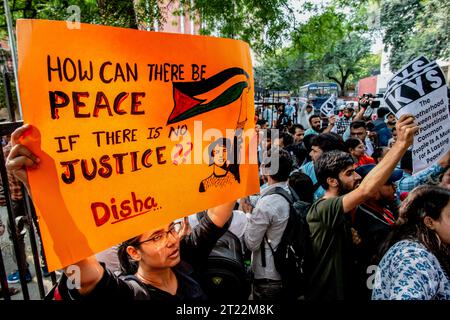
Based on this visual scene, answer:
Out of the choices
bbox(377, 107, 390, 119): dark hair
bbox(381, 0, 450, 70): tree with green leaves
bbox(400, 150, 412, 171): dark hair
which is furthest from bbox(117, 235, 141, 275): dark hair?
bbox(381, 0, 450, 70): tree with green leaves

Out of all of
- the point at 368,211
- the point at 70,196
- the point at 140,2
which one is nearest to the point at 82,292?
the point at 70,196

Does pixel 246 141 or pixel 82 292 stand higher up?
pixel 246 141

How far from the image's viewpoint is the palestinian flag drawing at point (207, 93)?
62.4 inches

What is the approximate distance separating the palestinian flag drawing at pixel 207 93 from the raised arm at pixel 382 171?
945 millimetres

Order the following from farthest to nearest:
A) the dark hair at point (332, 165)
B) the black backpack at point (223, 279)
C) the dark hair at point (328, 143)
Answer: the dark hair at point (328, 143)
the dark hair at point (332, 165)
the black backpack at point (223, 279)

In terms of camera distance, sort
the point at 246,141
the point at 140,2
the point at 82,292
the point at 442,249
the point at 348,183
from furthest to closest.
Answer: the point at 140,2
the point at 348,183
the point at 246,141
the point at 442,249
the point at 82,292

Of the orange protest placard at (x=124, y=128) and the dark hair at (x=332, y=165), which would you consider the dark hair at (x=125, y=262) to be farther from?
the dark hair at (x=332, y=165)

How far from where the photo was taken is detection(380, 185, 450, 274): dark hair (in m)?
1.77

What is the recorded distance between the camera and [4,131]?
4.73ft

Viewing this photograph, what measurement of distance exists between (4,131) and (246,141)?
3.98ft

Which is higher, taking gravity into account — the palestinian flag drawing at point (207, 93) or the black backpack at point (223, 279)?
the palestinian flag drawing at point (207, 93)

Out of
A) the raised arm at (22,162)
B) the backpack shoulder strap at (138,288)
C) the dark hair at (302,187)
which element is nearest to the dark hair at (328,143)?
the dark hair at (302,187)

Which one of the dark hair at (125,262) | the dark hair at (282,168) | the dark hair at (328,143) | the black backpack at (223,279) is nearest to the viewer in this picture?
the dark hair at (125,262)
